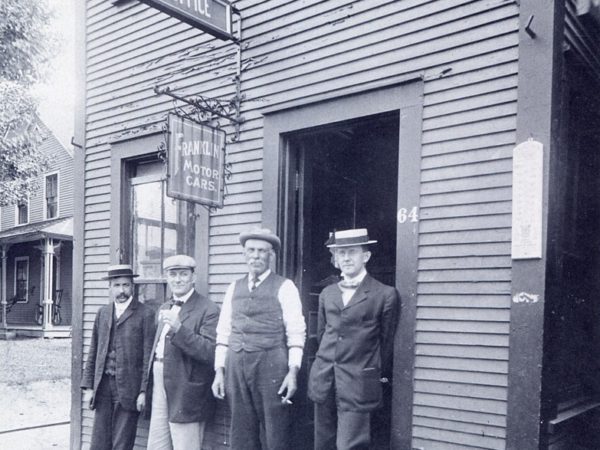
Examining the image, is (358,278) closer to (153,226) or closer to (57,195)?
(153,226)

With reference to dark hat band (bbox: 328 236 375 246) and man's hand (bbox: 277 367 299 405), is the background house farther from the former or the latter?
dark hat band (bbox: 328 236 375 246)

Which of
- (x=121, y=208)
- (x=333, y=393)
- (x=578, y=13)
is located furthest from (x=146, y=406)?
(x=578, y=13)

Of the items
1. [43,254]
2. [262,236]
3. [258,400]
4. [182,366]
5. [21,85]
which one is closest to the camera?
[258,400]

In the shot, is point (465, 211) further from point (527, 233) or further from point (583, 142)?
point (583, 142)

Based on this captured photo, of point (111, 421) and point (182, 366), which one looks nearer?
point (182, 366)

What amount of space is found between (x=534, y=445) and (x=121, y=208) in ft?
15.3

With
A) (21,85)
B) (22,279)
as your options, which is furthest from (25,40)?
(22,279)

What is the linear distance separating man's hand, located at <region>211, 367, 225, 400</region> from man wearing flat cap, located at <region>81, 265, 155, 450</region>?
84 centimetres

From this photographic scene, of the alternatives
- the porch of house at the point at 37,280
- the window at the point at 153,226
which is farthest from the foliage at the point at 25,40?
the window at the point at 153,226

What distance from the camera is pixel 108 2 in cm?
685

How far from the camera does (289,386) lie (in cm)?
420

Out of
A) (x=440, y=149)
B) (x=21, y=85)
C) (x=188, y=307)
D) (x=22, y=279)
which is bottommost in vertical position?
(x=22, y=279)

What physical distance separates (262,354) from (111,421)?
6.26 feet

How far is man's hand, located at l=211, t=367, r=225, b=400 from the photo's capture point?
15.0 ft
